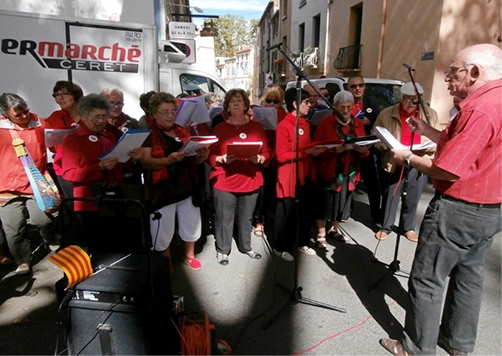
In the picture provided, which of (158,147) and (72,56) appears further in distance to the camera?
(72,56)

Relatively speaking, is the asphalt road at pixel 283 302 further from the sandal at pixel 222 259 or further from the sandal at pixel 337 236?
the sandal at pixel 337 236

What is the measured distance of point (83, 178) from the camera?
2564 mm

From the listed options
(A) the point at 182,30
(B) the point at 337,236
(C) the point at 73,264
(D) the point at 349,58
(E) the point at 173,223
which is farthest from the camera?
(D) the point at 349,58

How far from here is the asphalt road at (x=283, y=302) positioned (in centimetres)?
249

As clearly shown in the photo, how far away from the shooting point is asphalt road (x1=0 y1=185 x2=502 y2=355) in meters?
2.49

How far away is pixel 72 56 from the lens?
17.5 feet

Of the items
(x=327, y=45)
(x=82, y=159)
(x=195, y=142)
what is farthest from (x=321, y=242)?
(x=327, y=45)

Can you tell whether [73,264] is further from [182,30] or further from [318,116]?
[182,30]

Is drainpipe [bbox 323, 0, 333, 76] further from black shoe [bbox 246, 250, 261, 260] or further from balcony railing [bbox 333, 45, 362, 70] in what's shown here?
black shoe [bbox 246, 250, 261, 260]

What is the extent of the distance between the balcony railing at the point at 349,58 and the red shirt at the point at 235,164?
1082 cm

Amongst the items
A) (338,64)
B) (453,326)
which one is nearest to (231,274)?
(453,326)

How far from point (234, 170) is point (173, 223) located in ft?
2.63

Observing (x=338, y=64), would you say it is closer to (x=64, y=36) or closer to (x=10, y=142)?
(x=64, y=36)

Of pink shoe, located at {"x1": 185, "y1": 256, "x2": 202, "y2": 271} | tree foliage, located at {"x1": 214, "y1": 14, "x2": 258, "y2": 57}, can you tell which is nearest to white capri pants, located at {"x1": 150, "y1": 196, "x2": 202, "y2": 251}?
pink shoe, located at {"x1": 185, "y1": 256, "x2": 202, "y2": 271}
